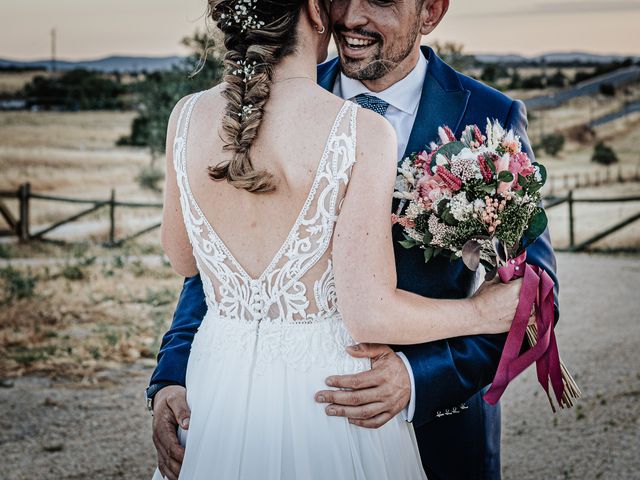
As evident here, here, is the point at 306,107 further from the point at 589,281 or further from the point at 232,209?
the point at 589,281

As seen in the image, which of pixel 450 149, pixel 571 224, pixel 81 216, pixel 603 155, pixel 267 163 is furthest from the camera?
pixel 603 155

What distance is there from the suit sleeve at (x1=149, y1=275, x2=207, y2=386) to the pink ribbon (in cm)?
108

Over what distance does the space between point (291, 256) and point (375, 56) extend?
4.21 feet

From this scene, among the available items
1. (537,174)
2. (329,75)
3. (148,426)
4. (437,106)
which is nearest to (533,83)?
(148,426)

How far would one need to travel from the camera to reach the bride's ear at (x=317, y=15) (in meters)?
2.39

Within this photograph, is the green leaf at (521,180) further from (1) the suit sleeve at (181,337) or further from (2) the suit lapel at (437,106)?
(1) the suit sleeve at (181,337)

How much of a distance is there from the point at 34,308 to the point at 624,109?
16.8 meters

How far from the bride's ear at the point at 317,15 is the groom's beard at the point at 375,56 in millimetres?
860

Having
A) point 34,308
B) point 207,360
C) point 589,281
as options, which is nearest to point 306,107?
point 207,360

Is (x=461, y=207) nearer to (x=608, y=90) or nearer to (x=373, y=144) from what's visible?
(x=373, y=144)

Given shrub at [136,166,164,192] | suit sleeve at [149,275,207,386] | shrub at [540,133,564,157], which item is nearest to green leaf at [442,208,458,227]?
suit sleeve at [149,275,207,386]

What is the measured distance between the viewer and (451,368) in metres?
2.75

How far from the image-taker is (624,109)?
2225cm

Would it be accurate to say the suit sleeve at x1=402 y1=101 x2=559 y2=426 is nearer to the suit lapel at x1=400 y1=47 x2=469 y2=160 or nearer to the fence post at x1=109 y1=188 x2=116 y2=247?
the suit lapel at x1=400 y1=47 x2=469 y2=160
